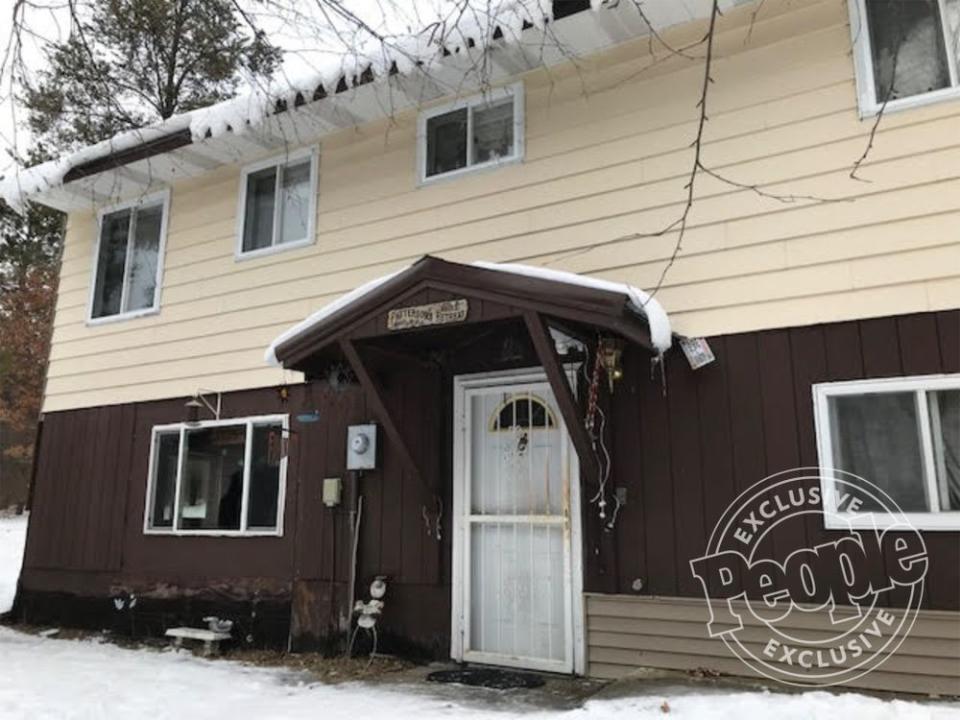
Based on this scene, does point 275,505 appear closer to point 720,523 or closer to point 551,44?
point 720,523

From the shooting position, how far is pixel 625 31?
18.8ft

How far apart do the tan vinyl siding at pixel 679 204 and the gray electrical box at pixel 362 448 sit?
3.76 ft

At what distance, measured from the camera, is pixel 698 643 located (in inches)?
194

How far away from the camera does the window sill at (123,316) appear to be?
26.9 feet

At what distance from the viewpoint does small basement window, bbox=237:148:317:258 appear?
7410mm

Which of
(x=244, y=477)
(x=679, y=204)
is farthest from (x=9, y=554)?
(x=679, y=204)

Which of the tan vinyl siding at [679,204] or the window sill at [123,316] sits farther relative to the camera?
the window sill at [123,316]

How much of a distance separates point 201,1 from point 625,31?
122 inches

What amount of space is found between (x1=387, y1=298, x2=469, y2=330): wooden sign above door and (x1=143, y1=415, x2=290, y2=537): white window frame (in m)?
2.31

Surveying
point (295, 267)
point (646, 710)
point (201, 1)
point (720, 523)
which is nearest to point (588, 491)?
point (720, 523)

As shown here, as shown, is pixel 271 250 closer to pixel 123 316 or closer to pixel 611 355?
pixel 123 316

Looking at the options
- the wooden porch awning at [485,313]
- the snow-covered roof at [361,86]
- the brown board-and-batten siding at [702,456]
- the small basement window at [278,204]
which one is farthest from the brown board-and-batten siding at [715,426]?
the small basement window at [278,204]

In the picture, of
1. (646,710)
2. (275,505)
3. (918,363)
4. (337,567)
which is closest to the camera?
(646,710)
